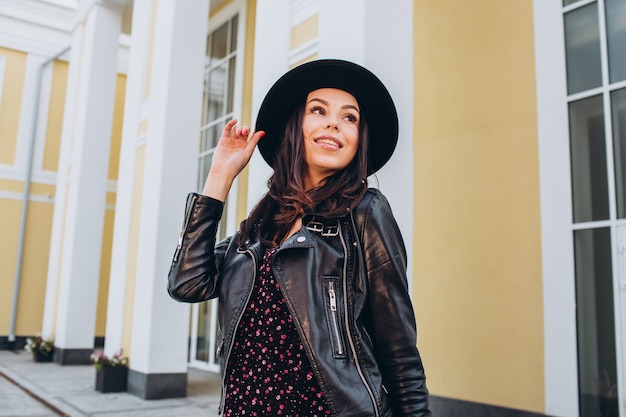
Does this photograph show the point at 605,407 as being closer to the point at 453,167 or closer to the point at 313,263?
the point at 453,167

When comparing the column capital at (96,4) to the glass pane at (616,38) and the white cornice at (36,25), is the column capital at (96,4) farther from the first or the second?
the glass pane at (616,38)

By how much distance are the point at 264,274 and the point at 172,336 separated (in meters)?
5.34

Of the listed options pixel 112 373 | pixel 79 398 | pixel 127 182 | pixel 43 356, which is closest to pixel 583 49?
pixel 127 182

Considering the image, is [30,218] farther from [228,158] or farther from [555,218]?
[228,158]

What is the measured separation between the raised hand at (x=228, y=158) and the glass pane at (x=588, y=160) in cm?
347

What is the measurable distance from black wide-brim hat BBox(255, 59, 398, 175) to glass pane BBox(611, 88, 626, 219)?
3.21 meters

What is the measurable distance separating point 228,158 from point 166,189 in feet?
16.7

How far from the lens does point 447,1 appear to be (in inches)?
224

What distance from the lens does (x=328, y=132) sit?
5.53 ft

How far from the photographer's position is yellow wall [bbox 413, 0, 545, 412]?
4797mm

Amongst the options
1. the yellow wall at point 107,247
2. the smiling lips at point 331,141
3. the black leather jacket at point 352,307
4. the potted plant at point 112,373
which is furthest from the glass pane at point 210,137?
the black leather jacket at point 352,307

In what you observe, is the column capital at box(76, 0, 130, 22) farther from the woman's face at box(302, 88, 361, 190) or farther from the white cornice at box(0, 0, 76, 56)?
the woman's face at box(302, 88, 361, 190)

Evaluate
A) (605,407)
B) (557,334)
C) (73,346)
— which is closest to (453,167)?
(557,334)

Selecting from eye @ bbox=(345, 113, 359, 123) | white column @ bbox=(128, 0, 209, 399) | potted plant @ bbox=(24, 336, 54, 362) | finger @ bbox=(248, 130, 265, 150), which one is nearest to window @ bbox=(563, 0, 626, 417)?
eye @ bbox=(345, 113, 359, 123)
